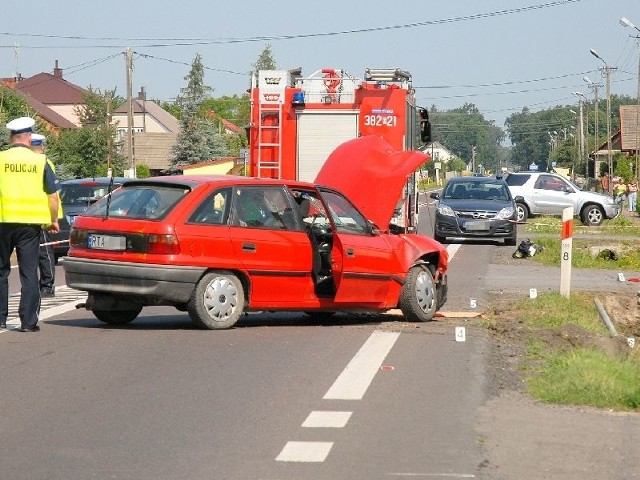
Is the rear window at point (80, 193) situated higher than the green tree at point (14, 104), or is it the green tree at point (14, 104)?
the green tree at point (14, 104)

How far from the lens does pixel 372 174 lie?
17.4 meters

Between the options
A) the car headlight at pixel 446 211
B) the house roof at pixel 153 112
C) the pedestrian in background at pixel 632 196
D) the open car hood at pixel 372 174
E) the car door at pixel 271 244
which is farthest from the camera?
the house roof at pixel 153 112

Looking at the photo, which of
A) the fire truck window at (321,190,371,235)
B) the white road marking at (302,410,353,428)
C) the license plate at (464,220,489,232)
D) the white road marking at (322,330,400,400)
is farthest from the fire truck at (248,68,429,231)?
the white road marking at (302,410,353,428)

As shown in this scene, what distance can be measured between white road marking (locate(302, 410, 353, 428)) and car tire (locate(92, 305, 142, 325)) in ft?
17.2

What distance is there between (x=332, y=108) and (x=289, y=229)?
986 centimetres

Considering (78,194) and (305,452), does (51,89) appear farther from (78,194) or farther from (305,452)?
(305,452)

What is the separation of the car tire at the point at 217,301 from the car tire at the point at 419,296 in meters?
1.99

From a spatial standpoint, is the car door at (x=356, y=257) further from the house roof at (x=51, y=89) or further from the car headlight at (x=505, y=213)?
A: the house roof at (x=51, y=89)

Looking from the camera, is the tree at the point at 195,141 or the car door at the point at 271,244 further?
the tree at the point at 195,141

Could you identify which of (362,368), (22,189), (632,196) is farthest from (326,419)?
(632,196)

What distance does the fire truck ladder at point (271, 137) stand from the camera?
74.8 feet

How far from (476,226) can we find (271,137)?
924 centimetres

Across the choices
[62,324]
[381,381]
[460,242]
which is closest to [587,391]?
[381,381]

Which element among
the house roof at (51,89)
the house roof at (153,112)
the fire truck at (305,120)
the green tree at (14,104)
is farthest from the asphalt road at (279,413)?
the house roof at (153,112)
